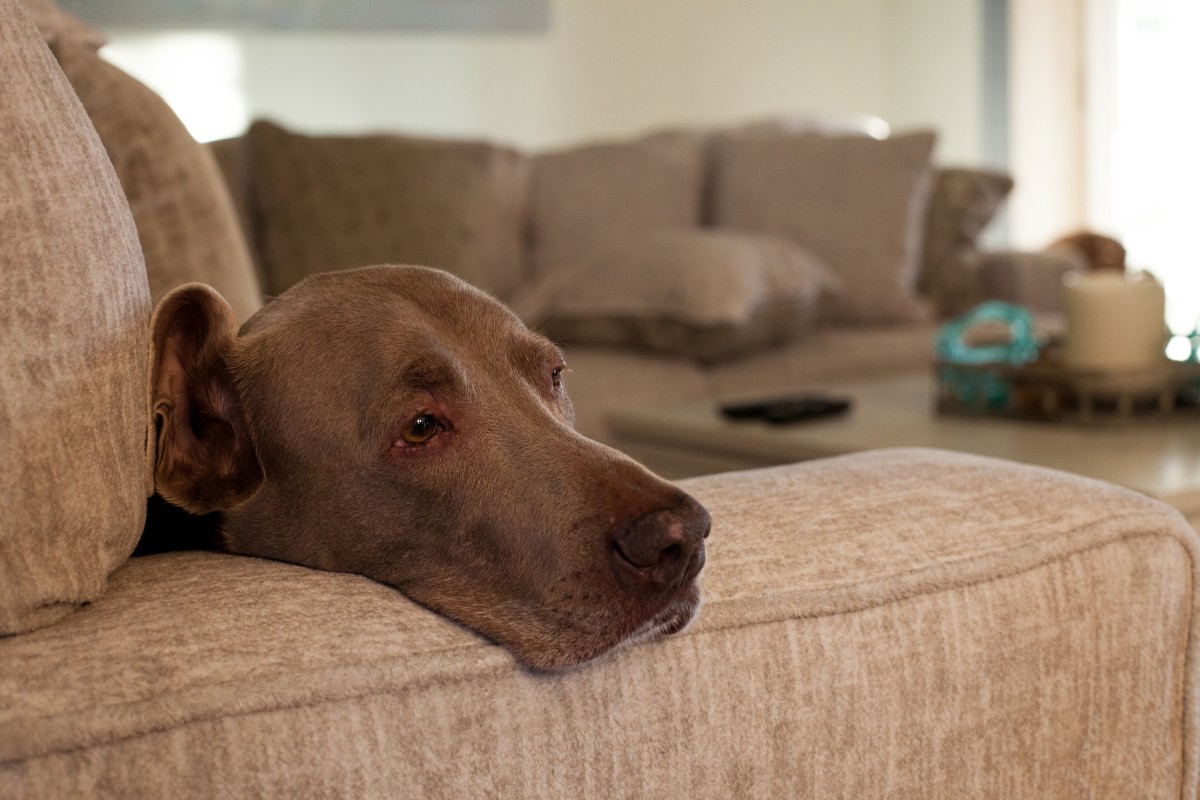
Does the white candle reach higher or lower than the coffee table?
higher

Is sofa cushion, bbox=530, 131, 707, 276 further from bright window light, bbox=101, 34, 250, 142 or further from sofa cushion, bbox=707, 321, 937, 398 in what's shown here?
bright window light, bbox=101, 34, 250, 142

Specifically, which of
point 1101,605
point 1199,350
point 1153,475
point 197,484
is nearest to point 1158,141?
point 1199,350

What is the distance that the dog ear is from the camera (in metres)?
0.96

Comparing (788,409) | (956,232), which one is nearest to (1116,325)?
(788,409)

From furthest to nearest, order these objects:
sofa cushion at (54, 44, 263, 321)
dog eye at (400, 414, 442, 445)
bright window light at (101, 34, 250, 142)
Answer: bright window light at (101, 34, 250, 142) < sofa cushion at (54, 44, 263, 321) < dog eye at (400, 414, 442, 445)

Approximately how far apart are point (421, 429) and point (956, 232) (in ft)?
10.8

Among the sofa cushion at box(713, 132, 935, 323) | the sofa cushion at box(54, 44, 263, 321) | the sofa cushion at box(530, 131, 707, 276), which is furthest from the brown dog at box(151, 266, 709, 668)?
the sofa cushion at box(713, 132, 935, 323)

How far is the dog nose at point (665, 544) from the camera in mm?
870

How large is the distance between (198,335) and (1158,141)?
5.69 meters

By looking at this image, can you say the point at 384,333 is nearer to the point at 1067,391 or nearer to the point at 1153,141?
the point at 1067,391

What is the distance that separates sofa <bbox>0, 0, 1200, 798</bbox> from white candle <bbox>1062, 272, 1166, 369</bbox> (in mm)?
1122

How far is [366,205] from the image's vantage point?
137 inches

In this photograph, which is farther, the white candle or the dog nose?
the white candle

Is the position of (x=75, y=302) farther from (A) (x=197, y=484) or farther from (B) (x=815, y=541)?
(B) (x=815, y=541)
